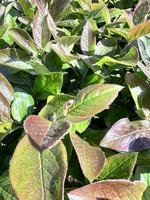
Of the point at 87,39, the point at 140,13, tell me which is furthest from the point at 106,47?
the point at 140,13

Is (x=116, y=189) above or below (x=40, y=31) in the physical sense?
below

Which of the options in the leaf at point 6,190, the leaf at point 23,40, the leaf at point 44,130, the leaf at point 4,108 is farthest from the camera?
the leaf at point 23,40

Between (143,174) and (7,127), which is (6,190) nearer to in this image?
(7,127)

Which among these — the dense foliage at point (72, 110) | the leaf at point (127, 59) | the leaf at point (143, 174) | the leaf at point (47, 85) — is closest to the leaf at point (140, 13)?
the dense foliage at point (72, 110)

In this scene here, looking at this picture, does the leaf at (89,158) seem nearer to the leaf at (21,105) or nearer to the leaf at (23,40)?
the leaf at (21,105)

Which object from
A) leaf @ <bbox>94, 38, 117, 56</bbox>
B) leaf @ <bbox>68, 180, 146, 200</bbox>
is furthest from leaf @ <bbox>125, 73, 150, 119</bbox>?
leaf @ <bbox>68, 180, 146, 200</bbox>

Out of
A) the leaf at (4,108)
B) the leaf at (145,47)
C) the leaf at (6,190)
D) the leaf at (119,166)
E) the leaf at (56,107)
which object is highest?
the leaf at (4,108)
